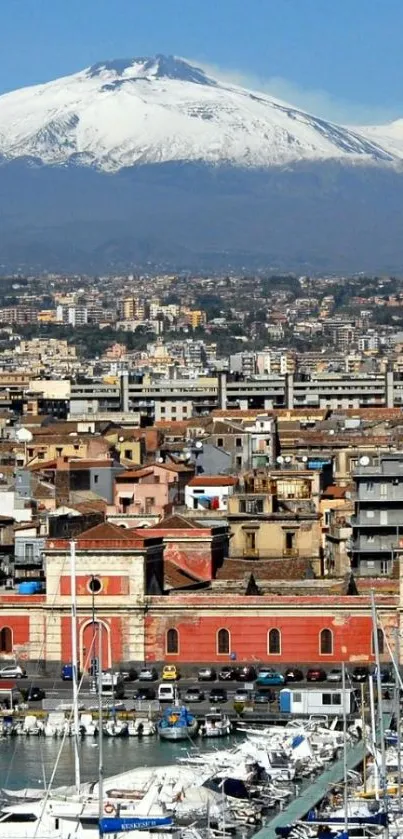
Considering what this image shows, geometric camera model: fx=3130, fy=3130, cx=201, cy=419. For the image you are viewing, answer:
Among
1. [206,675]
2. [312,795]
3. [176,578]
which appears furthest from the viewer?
[176,578]

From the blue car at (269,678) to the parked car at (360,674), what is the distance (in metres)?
1.40

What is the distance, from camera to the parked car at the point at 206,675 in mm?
60062

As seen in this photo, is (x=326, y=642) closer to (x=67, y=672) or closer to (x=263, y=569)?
(x=67, y=672)

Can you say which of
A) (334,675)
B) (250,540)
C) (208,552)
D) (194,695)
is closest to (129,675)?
(194,695)

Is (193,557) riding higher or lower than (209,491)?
lower

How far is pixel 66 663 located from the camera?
200 ft

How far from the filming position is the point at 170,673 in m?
59.9

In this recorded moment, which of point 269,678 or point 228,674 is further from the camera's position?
point 228,674

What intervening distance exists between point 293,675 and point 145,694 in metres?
3.56

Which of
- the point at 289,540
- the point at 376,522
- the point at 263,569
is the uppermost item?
the point at 376,522

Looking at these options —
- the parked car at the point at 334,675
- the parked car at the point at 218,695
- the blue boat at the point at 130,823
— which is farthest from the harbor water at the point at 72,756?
the parked car at the point at 334,675

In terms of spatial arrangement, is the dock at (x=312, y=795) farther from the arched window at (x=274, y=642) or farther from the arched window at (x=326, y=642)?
the arched window at (x=274, y=642)

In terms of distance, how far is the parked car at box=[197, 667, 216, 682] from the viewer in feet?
197

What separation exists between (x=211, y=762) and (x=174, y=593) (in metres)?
14.5
